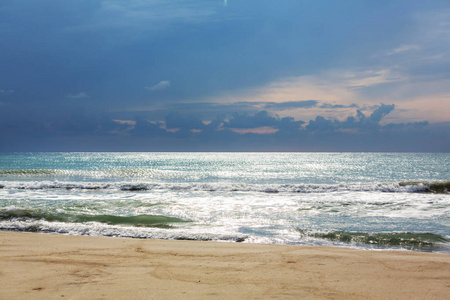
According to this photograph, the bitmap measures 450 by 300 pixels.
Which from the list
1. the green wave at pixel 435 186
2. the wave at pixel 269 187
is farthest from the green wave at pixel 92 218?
the green wave at pixel 435 186

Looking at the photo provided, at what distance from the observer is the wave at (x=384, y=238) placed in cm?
807

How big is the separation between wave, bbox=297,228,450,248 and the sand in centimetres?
137

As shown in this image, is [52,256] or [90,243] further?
[90,243]

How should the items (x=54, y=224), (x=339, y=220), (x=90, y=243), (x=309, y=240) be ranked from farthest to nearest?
1. (x=339, y=220)
2. (x=54, y=224)
3. (x=309, y=240)
4. (x=90, y=243)

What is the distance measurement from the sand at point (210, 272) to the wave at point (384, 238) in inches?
53.8

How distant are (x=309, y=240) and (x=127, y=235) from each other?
4943 mm

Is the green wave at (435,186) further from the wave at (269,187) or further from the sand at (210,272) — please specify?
the sand at (210,272)

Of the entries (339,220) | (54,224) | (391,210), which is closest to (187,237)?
(54,224)

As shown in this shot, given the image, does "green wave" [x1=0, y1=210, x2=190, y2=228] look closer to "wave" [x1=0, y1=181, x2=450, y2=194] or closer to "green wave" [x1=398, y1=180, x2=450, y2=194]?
"wave" [x1=0, y1=181, x2=450, y2=194]

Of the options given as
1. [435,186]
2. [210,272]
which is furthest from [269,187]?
[210,272]

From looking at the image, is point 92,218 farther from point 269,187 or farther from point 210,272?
point 269,187

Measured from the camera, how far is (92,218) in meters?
11.2

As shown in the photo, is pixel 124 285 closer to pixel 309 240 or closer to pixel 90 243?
pixel 90 243

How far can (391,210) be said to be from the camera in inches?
526
